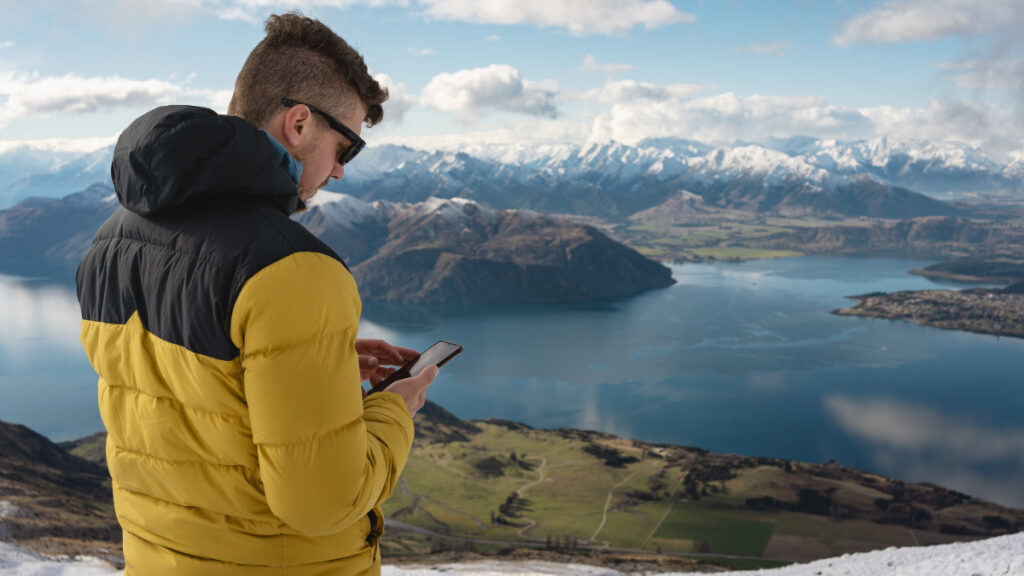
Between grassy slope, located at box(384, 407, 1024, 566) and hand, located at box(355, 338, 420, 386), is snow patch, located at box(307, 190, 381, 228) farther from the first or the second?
hand, located at box(355, 338, 420, 386)

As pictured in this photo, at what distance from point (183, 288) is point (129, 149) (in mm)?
314

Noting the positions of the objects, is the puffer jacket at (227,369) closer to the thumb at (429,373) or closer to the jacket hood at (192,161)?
the jacket hood at (192,161)

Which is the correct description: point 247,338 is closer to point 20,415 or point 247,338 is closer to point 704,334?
point 20,415

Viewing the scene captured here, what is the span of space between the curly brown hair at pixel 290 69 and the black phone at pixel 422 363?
30.1 inches

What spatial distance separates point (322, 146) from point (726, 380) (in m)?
72.5

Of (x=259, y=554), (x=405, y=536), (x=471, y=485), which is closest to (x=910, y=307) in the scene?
(x=471, y=485)

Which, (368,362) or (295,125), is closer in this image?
(295,125)

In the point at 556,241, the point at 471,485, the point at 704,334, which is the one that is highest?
the point at 556,241

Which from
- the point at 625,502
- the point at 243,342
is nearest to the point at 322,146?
the point at 243,342

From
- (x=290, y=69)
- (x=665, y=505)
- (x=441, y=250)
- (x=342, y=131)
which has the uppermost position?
(x=290, y=69)

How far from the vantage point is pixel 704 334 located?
287 feet

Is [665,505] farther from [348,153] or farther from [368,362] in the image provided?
[348,153]

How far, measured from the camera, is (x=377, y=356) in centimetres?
220

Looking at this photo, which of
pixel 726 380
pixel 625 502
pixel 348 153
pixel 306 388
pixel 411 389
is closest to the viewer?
pixel 306 388
